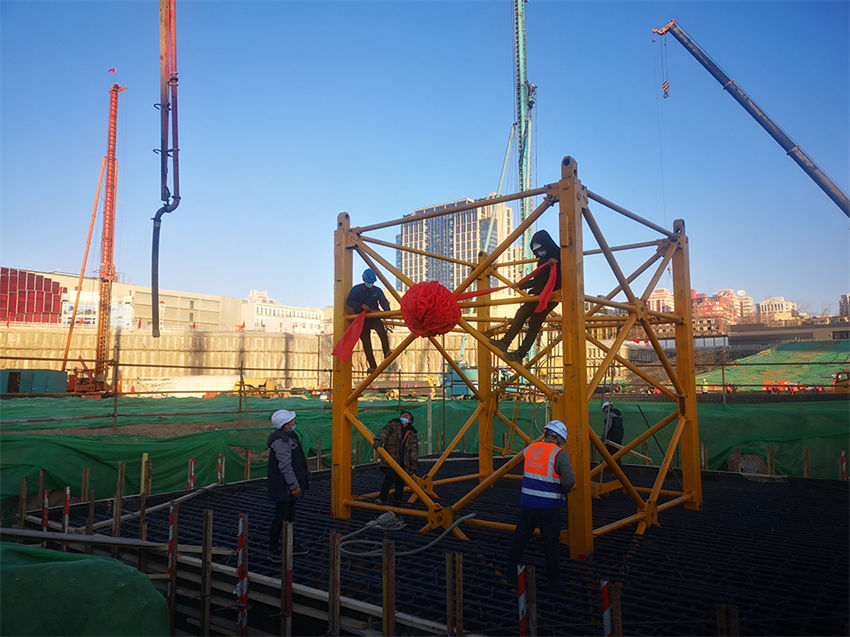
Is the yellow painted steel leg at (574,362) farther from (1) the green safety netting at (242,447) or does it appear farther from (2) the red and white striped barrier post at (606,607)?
(1) the green safety netting at (242,447)

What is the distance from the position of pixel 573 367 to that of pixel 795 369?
34324 mm

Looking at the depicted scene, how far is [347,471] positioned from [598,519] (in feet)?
13.3

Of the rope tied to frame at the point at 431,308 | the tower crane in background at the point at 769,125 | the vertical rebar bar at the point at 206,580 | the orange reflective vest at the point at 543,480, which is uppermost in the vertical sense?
the tower crane in background at the point at 769,125

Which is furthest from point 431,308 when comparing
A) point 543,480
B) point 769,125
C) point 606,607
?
point 769,125

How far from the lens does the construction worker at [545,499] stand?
582cm

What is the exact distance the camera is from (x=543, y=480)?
5.94 m

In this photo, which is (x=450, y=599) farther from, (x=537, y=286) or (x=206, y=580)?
(x=537, y=286)

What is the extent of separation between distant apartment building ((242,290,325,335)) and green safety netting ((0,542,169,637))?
9149cm

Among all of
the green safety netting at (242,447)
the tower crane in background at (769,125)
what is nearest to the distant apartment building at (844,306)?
the tower crane in background at (769,125)

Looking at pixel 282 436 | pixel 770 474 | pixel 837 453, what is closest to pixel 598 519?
→ pixel 282 436

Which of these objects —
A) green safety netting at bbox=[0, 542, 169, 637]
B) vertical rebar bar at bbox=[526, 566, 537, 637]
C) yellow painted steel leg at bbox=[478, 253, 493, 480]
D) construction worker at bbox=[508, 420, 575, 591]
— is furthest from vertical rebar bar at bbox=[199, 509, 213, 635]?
yellow painted steel leg at bbox=[478, 253, 493, 480]

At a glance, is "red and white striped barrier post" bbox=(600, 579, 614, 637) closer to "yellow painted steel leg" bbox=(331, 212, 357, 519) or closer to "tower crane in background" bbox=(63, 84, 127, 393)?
"yellow painted steel leg" bbox=(331, 212, 357, 519)

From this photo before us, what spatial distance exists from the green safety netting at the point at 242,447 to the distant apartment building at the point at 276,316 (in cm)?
8137

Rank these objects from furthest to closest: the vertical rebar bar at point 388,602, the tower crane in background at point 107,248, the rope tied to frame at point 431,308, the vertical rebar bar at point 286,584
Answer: the tower crane in background at point 107,248 < the rope tied to frame at point 431,308 < the vertical rebar bar at point 286,584 < the vertical rebar bar at point 388,602
